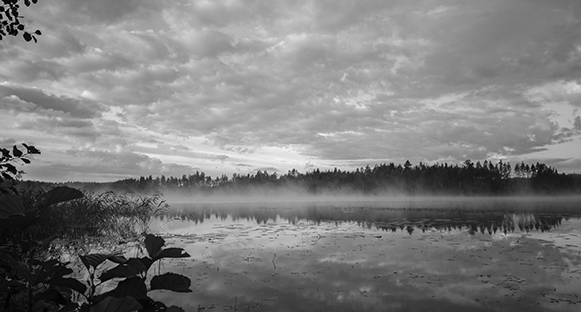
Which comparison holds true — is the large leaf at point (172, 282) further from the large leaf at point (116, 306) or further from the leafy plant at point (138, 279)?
the large leaf at point (116, 306)

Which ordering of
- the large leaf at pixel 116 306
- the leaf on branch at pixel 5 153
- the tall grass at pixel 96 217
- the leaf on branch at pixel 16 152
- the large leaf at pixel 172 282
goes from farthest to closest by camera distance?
1. the tall grass at pixel 96 217
2. the leaf on branch at pixel 5 153
3. the leaf on branch at pixel 16 152
4. the large leaf at pixel 172 282
5. the large leaf at pixel 116 306

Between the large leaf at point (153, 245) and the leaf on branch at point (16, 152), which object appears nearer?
the large leaf at point (153, 245)

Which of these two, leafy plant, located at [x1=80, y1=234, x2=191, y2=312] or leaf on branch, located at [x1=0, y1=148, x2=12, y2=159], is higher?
leaf on branch, located at [x1=0, y1=148, x2=12, y2=159]

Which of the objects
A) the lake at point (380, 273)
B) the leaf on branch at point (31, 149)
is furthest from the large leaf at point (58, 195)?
the lake at point (380, 273)

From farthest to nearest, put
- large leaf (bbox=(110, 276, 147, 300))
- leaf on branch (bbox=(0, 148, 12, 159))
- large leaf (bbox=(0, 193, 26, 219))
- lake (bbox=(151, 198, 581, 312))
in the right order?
1. lake (bbox=(151, 198, 581, 312))
2. leaf on branch (bbox=(0, 148, 12, 159))
3. large leaf (bbox=(110, 276, 147, 300))
4. large leaf (bbox=(0, 193, 26, 219))

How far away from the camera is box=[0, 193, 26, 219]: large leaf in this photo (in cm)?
128

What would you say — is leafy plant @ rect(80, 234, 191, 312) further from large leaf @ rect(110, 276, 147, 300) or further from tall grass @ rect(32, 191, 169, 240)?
tall grass @ rect(32, 191, 169, 240)

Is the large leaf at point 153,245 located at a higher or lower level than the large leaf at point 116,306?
higher

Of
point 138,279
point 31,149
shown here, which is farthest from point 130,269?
point 31,149

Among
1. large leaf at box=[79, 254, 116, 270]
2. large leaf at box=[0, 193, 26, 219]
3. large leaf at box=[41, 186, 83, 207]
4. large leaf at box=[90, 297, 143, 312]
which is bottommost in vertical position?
large leaf at box=[90, 297, 143, 312]

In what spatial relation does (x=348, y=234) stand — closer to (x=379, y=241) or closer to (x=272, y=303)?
(x=379, y=241)

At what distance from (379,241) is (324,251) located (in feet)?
12.7

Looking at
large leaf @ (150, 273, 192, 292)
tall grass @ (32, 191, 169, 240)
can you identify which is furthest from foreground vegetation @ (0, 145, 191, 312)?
tall grass @ (32, 191, 169, 240)

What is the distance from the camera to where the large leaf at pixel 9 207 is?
4.18 feet
